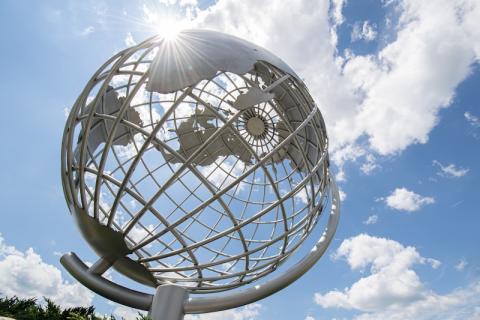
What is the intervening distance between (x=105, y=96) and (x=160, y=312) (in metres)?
5.33

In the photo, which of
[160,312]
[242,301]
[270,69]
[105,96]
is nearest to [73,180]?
[105,96]

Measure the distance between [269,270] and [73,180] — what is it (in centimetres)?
508

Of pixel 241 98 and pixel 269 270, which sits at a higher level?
pixel 241 98

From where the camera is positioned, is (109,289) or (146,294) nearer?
(109,289)

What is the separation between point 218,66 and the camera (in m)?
6.66

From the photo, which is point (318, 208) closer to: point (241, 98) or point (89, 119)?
point (241, 98)

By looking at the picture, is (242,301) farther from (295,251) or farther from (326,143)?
(326,143)

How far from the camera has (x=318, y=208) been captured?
8750 millimetres

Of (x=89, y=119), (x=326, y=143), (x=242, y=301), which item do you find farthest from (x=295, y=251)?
(x=89, y=119)

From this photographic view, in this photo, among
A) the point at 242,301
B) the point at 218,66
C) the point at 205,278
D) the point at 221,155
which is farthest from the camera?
the point at 221,155

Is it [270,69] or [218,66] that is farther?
[270,69]

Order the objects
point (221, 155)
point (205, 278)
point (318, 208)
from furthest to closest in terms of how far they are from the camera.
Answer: point (221, 155) < point (318, 208) < point (205, 278)

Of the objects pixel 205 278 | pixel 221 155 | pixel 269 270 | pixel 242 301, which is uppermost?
pixel 221 155

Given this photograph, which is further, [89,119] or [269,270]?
[269,270]
